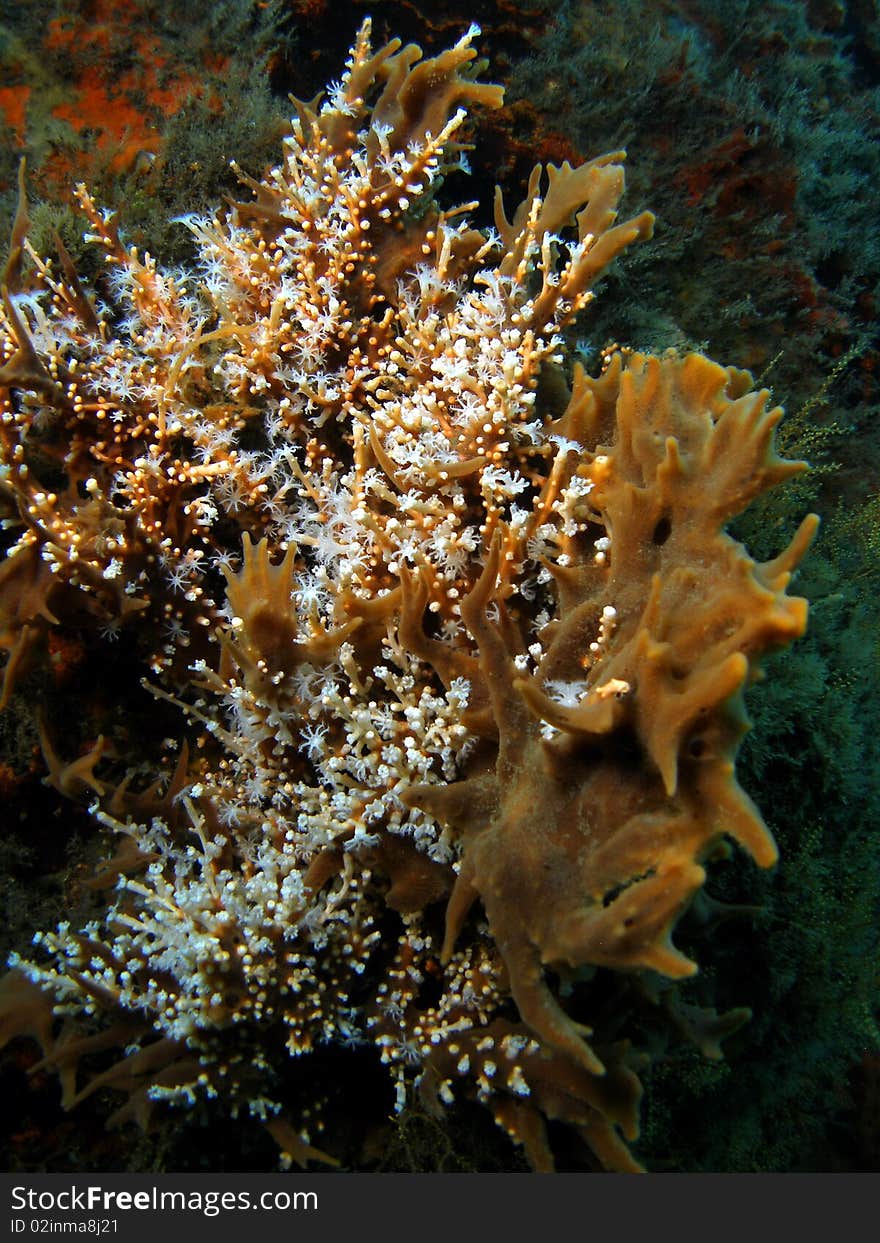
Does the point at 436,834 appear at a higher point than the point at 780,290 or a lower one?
lower

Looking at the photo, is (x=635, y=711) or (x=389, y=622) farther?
(x=389, y=622)

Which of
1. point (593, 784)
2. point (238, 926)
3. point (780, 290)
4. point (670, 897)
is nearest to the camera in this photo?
point (670, 897)

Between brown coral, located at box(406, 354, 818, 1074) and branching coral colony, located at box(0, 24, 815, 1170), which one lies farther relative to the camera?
branching coral colony, located at box(0, 24, 815, 1170)

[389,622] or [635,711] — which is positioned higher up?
[635,711]

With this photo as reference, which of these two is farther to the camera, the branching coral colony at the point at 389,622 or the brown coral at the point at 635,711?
the branching coral colony at the point at 389,622

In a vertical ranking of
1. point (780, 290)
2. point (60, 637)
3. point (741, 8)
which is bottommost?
point (60, 637)

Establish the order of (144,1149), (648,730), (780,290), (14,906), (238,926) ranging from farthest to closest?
(780,290), (14,906), (144,1149), (238,926), (648,730)
